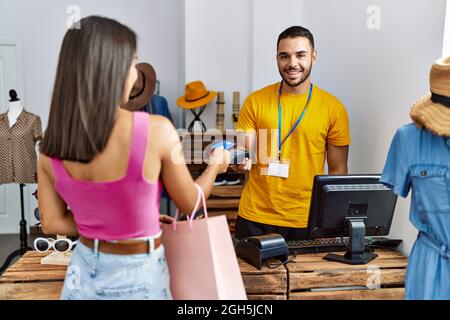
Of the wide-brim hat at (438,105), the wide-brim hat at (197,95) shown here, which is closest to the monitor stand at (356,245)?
the wide-brim hat at (438,105)

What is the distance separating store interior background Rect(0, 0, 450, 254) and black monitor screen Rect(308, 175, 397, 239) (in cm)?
21

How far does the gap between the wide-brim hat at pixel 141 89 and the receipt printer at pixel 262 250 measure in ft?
5.08

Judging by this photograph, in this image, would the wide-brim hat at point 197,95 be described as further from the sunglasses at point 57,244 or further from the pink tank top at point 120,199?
the pink tank top at point 120,199

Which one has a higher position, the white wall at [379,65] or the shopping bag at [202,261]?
the white wall at [379,65]

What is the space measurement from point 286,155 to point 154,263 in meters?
1.45

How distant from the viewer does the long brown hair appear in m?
0.97

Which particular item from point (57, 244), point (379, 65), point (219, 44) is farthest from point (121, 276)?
point (219, 44)

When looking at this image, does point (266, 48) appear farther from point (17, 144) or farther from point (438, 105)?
point (438, 105)

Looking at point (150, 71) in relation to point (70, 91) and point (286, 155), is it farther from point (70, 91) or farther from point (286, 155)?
point (70, 91)

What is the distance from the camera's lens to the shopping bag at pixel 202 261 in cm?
111

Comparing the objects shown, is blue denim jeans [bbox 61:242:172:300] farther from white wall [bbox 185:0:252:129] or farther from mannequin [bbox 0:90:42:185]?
white wall [bbox 185:0:252:129]

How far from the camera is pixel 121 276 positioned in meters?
1.05

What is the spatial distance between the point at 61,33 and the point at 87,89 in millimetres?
4881

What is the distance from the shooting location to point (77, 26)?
3.30 feet
